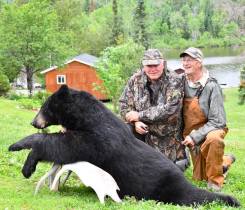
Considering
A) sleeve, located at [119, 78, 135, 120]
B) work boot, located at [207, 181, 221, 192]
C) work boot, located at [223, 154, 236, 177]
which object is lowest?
work boot, located at [207, 181, 221, 192]

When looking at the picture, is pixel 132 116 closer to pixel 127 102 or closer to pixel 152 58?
pixel 127 102

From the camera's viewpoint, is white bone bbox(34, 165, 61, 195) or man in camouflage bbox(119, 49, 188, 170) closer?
white bone bbox(34, 165, 61, 195)

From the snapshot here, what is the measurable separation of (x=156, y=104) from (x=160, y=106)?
19 centimetres

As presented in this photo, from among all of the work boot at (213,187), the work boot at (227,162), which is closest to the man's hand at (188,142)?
the work boot at (213,187)

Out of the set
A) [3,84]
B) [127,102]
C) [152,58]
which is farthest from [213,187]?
[3,84]

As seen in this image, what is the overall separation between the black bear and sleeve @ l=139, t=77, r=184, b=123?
66.3 inches

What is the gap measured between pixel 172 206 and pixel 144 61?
2.84 m

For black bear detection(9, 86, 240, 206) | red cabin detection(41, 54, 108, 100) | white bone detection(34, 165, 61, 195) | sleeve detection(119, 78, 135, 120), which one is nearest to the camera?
black bear detection(9, 86, 240, 206)

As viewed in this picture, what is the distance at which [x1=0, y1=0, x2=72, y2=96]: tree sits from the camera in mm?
56531

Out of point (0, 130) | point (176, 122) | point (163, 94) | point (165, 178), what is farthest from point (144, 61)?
point (0, 130)

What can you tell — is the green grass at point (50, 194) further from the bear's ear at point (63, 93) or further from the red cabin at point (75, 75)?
the red cabin at point (75, 75)

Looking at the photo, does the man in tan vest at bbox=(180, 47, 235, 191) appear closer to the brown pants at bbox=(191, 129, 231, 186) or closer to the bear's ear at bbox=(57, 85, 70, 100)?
the brown pants at bbox=(191, 129, 231, 186)

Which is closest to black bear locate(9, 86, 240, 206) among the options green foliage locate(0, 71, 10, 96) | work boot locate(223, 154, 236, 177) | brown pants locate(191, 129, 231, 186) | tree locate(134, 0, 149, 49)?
brown pants locate(191, 129, 231, 186)

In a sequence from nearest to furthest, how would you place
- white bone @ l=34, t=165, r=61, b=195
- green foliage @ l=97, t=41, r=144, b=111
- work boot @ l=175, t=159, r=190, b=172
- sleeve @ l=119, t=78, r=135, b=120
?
white bone @ l=34, t=165, r=61, b=195
sleeve @ l=119, t=78, r=135, b=120
work boot @ l=175, t=159, r=190, b=172
green foliage @ l=97, t=41, r=144, b=111
